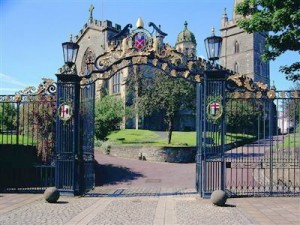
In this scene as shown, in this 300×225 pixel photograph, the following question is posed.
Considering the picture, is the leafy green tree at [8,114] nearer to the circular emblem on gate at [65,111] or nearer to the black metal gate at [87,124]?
the circular emblem on gate at [65,111]

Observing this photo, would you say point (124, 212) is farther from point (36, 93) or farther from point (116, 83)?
point (116, 83)

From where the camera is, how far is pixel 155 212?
9719mm

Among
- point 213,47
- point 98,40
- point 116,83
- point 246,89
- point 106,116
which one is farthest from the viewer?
point 98,40

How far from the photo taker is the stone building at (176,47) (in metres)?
40.2

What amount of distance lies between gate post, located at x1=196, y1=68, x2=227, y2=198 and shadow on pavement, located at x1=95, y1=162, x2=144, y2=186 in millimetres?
6322

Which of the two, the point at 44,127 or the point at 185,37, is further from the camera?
the point at 185,37

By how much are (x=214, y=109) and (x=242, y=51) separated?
61.4 m

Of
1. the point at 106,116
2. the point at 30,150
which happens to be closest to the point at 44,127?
the point at 30,150

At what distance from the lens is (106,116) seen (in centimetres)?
3269

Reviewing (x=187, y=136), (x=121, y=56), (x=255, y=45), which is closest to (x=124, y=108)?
(x=187, y=136)

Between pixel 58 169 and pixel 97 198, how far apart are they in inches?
59.9

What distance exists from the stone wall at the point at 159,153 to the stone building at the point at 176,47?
6.41m

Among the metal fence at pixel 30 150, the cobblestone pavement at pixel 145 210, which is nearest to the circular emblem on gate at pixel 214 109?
the cobblestone pavement at pixel 145 210

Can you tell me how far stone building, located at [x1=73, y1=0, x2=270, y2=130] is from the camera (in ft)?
132
